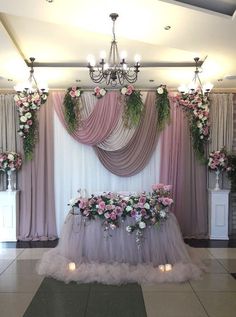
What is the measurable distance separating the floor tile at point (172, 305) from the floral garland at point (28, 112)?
362cm

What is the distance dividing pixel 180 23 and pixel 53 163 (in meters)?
3.80

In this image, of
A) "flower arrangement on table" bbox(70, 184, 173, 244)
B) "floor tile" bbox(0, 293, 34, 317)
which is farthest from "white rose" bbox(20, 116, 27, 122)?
"floor tile" bbox(0, 293, 34, 317)

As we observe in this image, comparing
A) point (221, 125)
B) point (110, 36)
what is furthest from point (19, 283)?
point (221, 125)

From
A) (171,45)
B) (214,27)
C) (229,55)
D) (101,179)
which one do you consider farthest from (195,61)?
(101,179)

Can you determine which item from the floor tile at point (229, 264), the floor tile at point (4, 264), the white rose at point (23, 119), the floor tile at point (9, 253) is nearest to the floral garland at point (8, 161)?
the white rose at point (23, 119)

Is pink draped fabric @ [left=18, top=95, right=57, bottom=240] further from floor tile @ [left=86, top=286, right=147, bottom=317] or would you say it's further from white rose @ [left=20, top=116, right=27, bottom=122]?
floor tile @ [left=86, top=286, right=147, bottom=317]

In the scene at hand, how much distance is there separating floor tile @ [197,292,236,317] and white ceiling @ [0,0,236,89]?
9.51 ft

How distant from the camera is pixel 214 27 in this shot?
3627 millimetres

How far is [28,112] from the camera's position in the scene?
618cm

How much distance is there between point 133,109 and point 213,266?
10.0 ft

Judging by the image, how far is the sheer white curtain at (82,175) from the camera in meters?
6.56

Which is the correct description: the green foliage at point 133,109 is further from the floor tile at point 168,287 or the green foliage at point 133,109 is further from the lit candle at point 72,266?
the floor tile at point 168,287

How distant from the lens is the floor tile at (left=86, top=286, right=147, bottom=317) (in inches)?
132

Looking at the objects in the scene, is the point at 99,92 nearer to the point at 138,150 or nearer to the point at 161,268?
the point at 138,150
